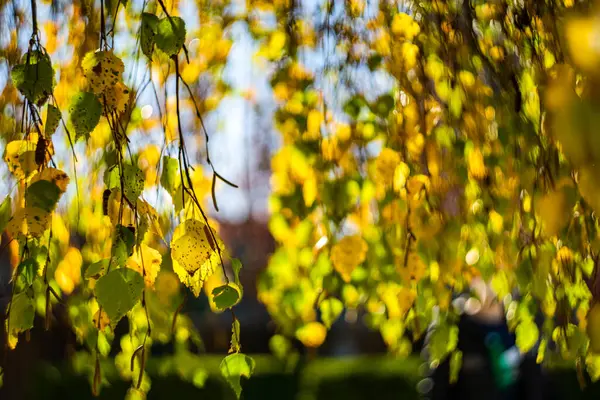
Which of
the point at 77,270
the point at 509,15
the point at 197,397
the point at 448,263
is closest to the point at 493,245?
the point at 448,263

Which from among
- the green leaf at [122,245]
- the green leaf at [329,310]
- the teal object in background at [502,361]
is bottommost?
the teal object in background at [502,361]

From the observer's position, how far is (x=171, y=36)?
3.82 feet

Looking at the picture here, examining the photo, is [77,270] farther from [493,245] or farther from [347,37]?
[493,245]

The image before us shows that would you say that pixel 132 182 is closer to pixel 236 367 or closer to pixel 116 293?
pixel 116 293

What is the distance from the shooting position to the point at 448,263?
227cm

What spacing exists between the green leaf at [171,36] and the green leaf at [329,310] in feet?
4.26

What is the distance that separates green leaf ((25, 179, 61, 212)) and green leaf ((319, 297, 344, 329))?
129 cm

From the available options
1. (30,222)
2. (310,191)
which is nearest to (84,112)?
(30,222)

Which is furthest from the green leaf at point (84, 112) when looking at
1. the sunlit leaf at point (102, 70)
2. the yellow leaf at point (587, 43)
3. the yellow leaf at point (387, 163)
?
the yellow leaf at point (387, 163)

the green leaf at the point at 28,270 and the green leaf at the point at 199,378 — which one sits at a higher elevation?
the green leaf at the point at 28,270

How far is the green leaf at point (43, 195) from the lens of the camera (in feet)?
3.71

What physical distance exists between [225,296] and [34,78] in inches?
15.2

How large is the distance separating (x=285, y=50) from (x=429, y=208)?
1.91 ft

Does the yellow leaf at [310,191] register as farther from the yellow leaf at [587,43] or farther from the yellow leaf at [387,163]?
the yellow leaf at [587,43]
